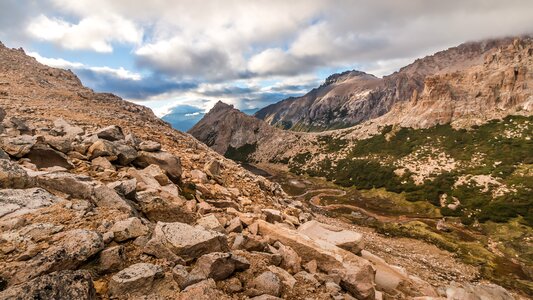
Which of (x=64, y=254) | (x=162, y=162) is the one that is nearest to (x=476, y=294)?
(x=162, y=162)

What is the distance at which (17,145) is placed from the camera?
1441 cm

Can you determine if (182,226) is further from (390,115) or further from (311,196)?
(390,115)

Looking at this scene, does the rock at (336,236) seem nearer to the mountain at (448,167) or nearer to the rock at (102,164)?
the rock at (102,164)

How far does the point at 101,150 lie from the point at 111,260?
1063cm

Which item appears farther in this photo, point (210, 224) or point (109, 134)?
point (109, 134)

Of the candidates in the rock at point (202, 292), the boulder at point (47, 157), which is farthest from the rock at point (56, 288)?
the boulder at point (47, 157)

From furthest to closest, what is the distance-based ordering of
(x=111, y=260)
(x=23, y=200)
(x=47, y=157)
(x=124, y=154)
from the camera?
(x=124, y=154)
(x=47, y=157)
(x=23, y=200)
(x=111, y=260)

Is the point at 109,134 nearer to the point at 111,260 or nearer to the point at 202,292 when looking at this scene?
the point at 111,260

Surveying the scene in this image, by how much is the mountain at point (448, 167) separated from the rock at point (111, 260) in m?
43.4

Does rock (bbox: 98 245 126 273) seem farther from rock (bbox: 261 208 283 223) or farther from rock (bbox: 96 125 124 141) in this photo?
rock (bbox: 96 125 124 141)

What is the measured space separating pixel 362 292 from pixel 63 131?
2192 centimetres

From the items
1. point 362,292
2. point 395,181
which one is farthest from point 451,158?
point 362,292

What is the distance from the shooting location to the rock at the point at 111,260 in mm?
7793

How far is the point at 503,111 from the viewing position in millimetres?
121938
